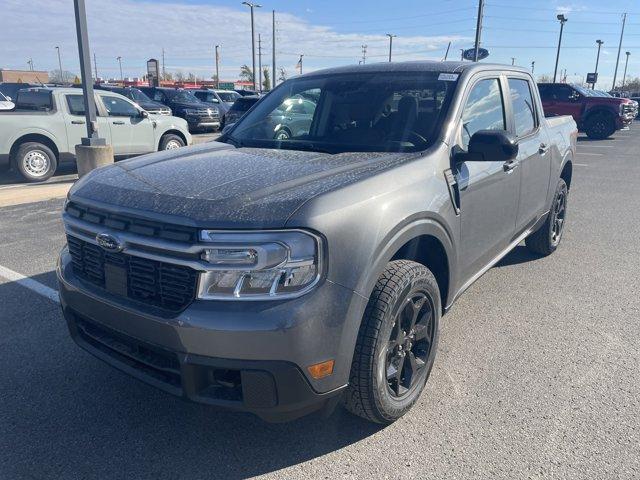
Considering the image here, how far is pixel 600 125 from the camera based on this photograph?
20.7m

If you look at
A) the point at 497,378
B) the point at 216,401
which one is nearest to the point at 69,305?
the point at 216,401

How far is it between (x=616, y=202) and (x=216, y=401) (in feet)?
27.5

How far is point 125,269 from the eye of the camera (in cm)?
236

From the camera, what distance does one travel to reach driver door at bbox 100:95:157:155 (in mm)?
11125

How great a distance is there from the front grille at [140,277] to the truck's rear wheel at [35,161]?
855cm

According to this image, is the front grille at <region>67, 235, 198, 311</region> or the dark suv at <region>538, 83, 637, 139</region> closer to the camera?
the front grille at <region>67, 235, 198, 311</region>

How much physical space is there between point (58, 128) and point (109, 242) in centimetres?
922

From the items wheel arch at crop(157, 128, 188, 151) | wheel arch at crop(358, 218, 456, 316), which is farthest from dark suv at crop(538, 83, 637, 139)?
wheel arch at crop(358, 218, 456, 316)

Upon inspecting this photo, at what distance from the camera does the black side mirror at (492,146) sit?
2885 millimetres

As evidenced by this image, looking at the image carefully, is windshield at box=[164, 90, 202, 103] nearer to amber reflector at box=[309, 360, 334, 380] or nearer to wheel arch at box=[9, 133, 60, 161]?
wheel arch at box=[9, 133, 60, 161]

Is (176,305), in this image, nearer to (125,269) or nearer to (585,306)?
(125,269)

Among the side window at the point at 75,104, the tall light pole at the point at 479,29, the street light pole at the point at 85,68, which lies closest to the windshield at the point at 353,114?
the street light pole at the point at 85,68

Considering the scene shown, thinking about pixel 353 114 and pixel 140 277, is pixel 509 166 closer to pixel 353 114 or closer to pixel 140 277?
pixel 353 114

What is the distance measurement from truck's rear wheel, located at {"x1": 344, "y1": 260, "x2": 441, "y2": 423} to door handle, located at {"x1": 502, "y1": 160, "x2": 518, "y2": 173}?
125 centimetres
